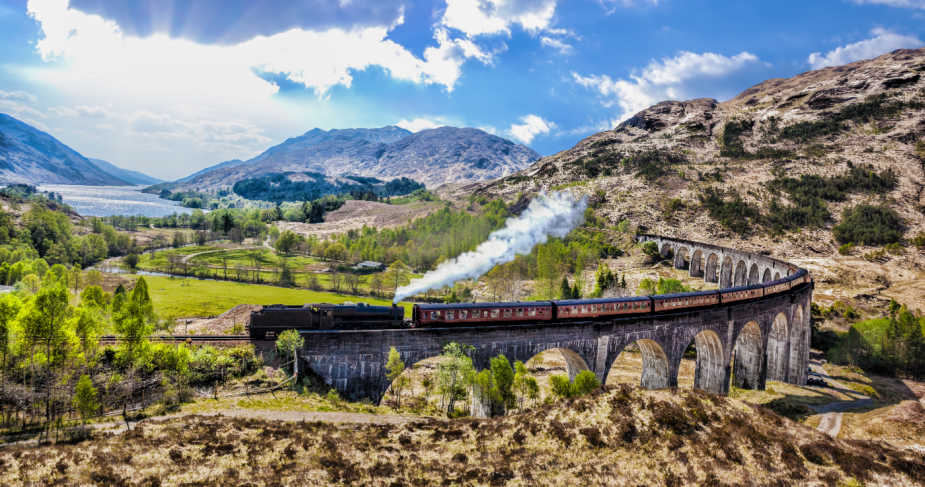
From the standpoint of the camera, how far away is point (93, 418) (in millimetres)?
24172

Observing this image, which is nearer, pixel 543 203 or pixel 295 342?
pixel 295 342

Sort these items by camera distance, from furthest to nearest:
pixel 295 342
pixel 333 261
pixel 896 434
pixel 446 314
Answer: pixel 333 261, pixel 896 434, pixel 446 314, pixel 295 342

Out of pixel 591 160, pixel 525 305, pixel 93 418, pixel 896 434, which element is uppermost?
pixel 591 160

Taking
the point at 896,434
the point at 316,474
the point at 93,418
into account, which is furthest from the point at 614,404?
the point at 93,418

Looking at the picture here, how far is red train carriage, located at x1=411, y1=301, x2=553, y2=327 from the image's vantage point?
28.8 m

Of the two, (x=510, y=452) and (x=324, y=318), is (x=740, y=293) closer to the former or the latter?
(x=510, y=452)

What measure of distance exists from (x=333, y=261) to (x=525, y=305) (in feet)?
322

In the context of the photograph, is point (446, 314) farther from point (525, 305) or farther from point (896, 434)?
point (896, 434)

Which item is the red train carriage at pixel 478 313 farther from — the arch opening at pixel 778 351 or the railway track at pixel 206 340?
the arch opening at pixel 778 351

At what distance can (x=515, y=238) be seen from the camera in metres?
98.5

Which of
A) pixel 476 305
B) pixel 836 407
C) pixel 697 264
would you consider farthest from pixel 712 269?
pixel 476 305

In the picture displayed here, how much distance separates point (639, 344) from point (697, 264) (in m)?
75.2

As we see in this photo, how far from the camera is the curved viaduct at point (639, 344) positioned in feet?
90.9

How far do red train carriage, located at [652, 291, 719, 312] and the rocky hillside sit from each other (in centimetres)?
8705
